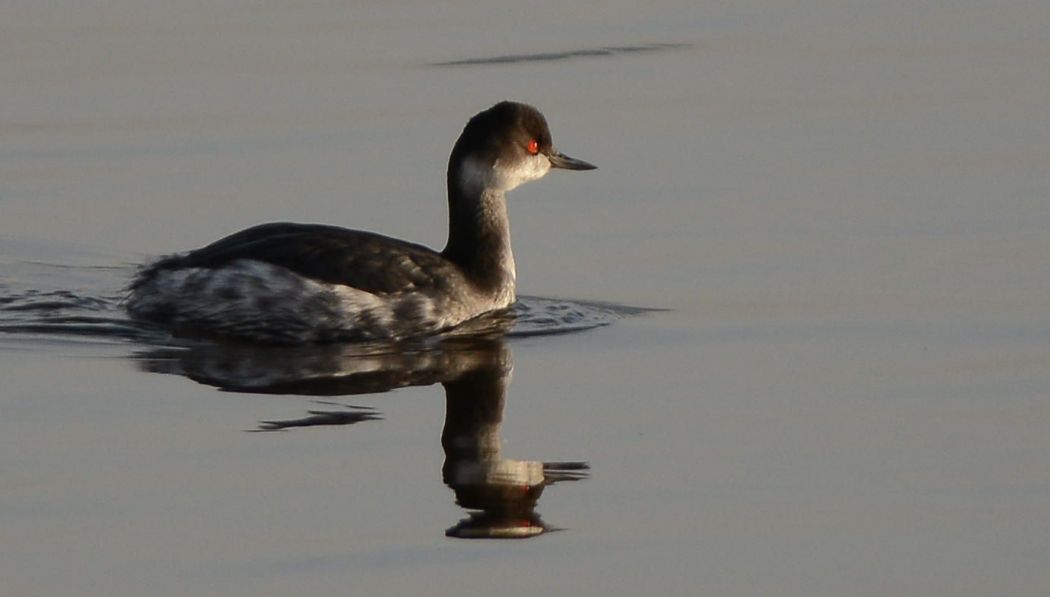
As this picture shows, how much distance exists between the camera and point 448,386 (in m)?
10.2

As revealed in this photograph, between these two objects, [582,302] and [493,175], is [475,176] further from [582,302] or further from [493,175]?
[582,302]

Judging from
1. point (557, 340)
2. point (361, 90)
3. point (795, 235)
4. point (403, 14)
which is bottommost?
point (557, 340)

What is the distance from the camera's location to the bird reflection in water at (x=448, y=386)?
8297 mm

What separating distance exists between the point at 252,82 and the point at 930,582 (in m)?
10.00

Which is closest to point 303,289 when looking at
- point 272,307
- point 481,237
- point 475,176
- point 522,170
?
point 272,307

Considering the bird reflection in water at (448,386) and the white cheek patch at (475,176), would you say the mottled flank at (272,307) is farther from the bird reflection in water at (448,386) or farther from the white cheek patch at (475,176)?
the white cheek patch at (475,176)

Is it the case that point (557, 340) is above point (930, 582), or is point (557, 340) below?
above

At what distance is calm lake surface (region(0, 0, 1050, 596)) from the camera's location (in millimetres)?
7727

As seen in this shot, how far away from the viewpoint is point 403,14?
19047 millimetres

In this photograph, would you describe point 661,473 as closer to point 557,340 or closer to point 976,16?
point 557,340

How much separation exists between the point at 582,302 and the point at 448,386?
1.73m

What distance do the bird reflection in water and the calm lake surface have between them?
32 mm

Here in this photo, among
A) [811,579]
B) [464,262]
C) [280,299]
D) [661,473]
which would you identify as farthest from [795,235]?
[811,579]

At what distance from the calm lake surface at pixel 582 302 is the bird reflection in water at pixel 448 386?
0.03 meters
